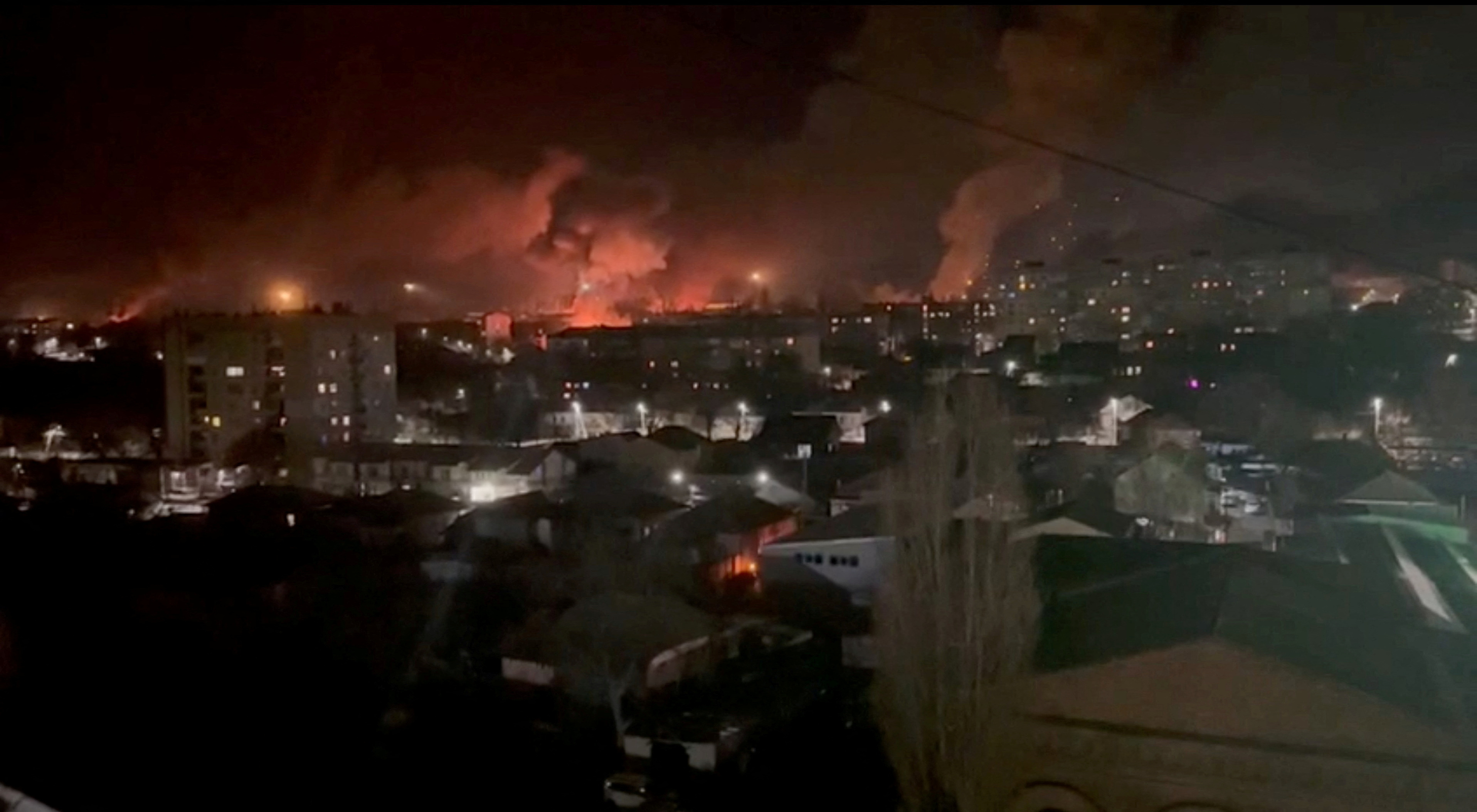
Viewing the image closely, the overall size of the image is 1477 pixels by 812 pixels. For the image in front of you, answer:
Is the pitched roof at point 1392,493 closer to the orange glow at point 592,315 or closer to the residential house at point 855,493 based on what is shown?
the residential house at point 855,493

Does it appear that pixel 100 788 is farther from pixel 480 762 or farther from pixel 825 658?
pixel 825 658

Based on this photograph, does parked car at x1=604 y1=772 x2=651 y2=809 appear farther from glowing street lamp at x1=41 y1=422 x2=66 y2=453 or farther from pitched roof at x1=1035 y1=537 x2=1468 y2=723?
glowing street lamp at x1=41 y1=422 x2=66 y2=453

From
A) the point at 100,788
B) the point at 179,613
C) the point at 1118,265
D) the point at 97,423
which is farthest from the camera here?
the point at 1118,265

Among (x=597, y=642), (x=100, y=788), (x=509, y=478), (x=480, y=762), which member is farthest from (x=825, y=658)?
(x=509, y=478)

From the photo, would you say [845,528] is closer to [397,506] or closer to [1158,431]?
[397,506]

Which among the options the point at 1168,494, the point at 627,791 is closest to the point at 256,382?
the point at 1168,494

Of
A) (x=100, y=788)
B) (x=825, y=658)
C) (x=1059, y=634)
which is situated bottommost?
(x=100, y=788)
